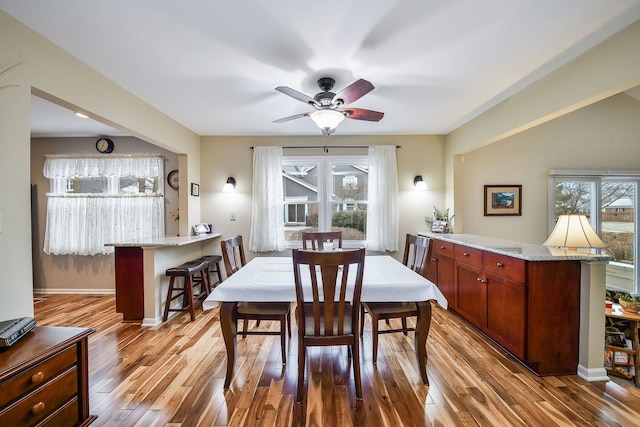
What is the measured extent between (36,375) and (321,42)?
243 centimetres

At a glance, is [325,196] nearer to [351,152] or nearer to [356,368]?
[351,152]

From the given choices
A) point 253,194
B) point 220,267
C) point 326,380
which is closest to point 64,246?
point 220,267

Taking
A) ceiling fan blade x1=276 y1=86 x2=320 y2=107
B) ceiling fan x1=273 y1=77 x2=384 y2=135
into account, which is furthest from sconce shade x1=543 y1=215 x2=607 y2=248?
ceiling fan blade x1=276 y1=86 x2=320 y2=107

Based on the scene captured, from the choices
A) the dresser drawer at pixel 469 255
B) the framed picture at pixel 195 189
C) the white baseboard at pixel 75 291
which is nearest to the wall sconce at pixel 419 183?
the dresser drawer at pixel 469 255

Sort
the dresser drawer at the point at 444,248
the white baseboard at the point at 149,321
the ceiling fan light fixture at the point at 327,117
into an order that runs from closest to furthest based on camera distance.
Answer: the ceiling fan light fixture at the point at 327,117 → the white baseboard at the point at 149,321 → the dresser drawer at the point at 444,248

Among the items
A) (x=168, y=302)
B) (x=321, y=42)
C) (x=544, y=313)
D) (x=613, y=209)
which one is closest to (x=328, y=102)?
(x=321, y=42)

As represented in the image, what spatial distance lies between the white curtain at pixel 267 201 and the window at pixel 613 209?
413cm

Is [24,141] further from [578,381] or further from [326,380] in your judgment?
[578,381]

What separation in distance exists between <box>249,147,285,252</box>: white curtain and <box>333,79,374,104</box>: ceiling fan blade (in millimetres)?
2010

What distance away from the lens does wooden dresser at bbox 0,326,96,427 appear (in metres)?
1.17

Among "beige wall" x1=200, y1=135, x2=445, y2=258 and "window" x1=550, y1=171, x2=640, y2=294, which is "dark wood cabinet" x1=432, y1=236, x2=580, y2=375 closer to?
"beige wall" x1=200, y1=135, x2=445, y2=258

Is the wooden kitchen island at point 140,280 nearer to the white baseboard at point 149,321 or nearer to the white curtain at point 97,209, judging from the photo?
the white baseboard at point 149,321

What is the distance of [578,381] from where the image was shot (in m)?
2.02

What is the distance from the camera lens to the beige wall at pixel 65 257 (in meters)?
4.14
